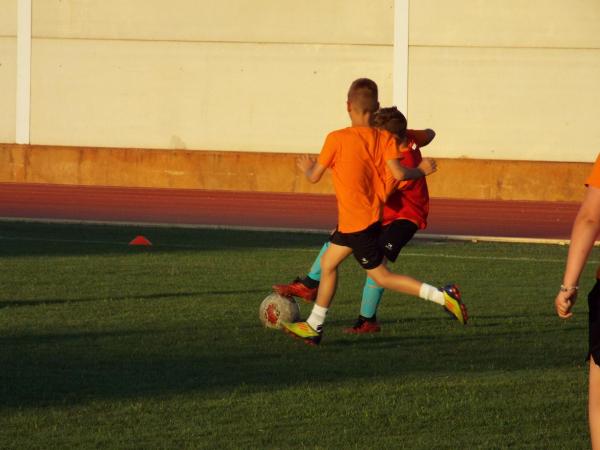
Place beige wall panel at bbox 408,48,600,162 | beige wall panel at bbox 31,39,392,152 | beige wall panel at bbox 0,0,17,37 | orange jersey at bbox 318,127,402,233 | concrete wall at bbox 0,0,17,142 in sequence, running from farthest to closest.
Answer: concrete wall at bbox 0,0,17,142 → beige wall panel at bbox 0,0,17,37 → beige wall panel at bbox 31,39,392,152 → beige wall panel at bbox 408,48,600,162 → orange jersey at bbox 318,127,402,233

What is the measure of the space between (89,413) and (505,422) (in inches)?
82.9

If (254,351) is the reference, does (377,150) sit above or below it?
above

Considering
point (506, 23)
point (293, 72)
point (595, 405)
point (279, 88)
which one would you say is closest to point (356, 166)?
point (595, 405)

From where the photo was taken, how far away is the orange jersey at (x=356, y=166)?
9406mm

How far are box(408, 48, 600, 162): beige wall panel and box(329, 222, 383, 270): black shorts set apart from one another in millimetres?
22969

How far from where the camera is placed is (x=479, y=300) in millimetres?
12266

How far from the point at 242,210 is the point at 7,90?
37.0 feet

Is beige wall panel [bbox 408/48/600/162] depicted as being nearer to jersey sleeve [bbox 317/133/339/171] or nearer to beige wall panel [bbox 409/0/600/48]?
beige wall panel [bbox 409/0/600/48]

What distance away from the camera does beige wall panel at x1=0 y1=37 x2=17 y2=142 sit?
34.5 metres

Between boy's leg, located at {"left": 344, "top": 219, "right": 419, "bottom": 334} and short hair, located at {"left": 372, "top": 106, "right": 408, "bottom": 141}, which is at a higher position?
short hair, located at {"left": 372, "top": 106, "right": 408, "bottom": 141}

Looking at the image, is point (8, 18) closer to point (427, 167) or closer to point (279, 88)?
point (279, 88)

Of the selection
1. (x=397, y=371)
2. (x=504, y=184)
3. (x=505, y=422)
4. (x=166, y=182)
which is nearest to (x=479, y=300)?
(x=397, y=371)

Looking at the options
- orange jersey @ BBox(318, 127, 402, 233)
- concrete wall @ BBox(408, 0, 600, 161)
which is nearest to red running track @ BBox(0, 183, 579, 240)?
concrete wall @ BBox(408, 0, 600, 161)

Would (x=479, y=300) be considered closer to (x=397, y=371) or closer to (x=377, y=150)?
(x=377, y=150)
